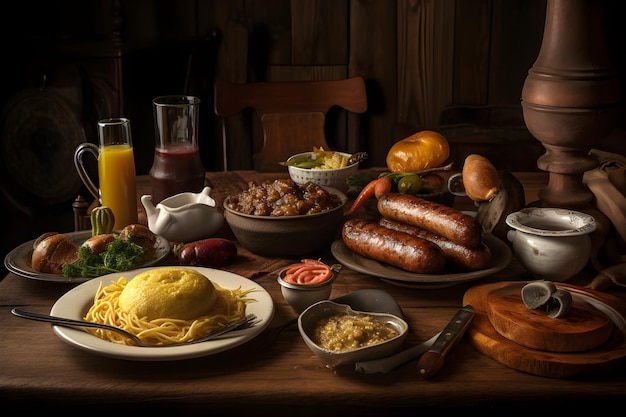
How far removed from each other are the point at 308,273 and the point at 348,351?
37 centimetres

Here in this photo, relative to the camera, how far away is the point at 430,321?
61.7 inches

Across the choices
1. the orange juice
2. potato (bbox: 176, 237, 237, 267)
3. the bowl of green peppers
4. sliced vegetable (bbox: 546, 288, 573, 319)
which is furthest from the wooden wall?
sliced vegetable (bbox: 546, 288, 573, 319)

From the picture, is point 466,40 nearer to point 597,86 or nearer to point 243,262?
point 597,86

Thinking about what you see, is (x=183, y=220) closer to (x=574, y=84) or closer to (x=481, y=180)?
(x=481, y=180)

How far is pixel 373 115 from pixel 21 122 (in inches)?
71.8

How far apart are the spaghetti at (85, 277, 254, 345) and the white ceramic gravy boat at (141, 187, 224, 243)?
405 mm

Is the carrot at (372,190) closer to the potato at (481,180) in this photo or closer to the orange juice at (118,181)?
the potato at (481,180)

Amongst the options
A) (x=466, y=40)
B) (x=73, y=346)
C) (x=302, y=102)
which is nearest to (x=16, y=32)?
(x=302, y=102)

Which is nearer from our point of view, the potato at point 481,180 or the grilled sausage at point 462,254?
the grilled sausage at point 462,254

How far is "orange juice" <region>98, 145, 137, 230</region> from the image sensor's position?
216 centimetres

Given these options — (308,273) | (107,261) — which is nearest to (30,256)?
(107,261)

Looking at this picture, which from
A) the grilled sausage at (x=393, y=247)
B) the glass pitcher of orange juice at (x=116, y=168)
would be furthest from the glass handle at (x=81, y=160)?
the grilled sausage at (x=393, y=247)

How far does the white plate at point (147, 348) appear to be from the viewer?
135 centimetres

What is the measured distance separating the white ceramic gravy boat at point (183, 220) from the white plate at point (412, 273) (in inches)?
14.5
